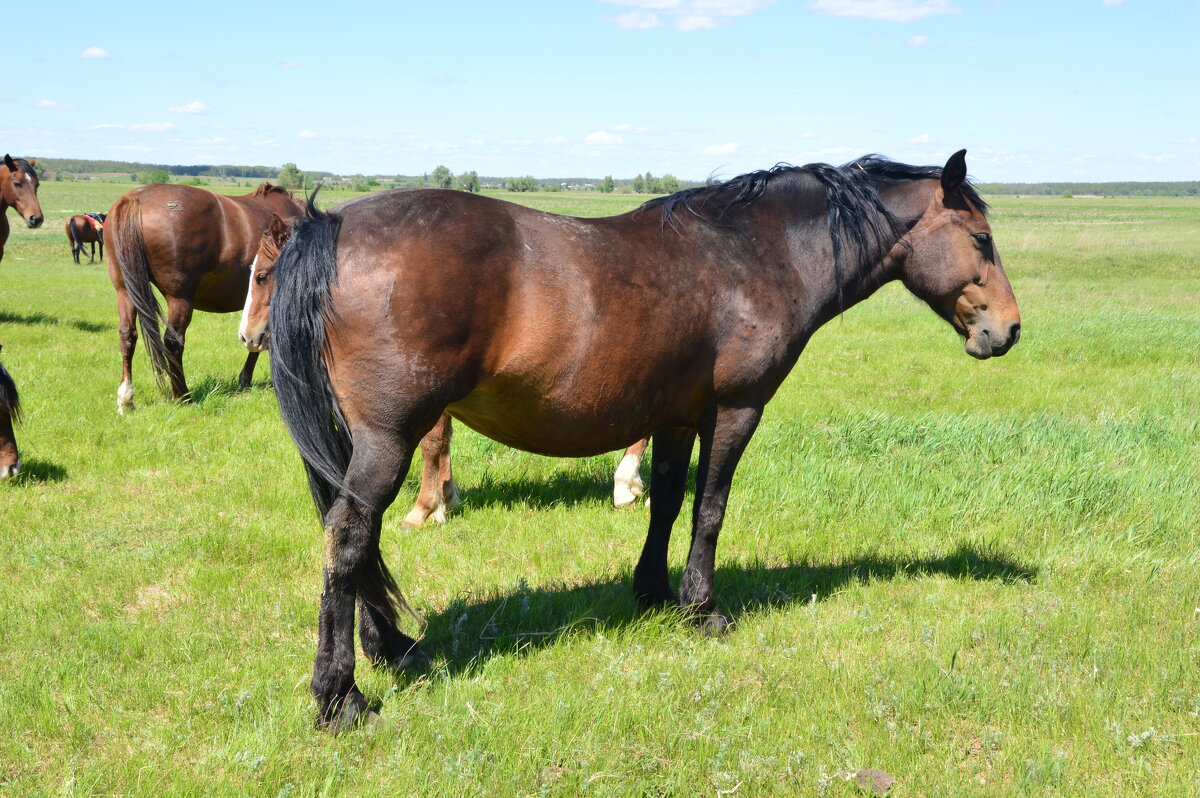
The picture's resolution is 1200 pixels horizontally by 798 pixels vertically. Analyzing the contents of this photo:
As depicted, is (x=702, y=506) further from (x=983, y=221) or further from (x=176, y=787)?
(x=176, y=787)

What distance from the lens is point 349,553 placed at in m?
3.42

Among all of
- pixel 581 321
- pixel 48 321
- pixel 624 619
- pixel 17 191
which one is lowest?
pixel 624 619

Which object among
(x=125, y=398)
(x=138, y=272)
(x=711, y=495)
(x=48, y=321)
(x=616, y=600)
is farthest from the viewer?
(x=48, y=321)

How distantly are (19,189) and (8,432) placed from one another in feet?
35.3

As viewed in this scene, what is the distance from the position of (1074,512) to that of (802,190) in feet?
11.3

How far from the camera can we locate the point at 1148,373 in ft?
37.1

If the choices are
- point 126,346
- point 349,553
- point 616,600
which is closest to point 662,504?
point 616,600

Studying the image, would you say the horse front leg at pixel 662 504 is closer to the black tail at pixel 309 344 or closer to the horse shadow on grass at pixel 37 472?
the black tail at pixel 309 344

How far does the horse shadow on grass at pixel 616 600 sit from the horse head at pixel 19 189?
14.4 metres

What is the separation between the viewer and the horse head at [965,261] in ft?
15.0

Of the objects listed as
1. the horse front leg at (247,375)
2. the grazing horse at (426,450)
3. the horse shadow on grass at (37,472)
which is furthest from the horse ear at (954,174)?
the horse front leg at (247,375)

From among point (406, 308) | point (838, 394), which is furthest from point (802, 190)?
point (838, 394)

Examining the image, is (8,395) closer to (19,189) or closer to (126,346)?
(126,346)

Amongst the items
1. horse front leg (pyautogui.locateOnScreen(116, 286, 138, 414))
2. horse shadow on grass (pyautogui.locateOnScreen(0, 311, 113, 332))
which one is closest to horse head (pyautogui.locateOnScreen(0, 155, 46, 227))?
horse shadow on grass (pyautogui.locateOnScreen(0, 311, 113, 332))
